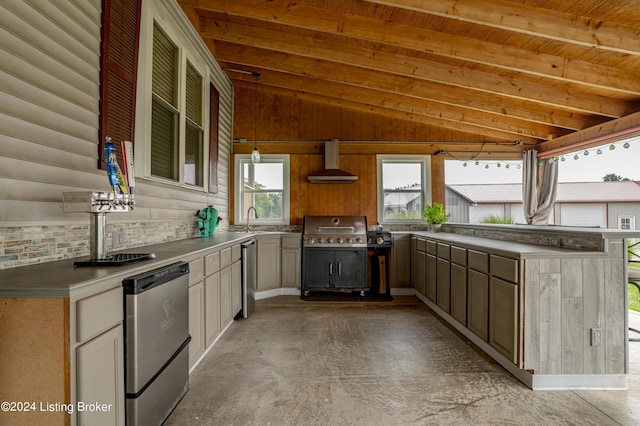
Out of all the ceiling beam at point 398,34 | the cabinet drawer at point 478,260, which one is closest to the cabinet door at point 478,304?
the cabinet drawer at point 478,260

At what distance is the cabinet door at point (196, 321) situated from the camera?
7.41 ft

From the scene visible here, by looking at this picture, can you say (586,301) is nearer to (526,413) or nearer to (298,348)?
(526,413)

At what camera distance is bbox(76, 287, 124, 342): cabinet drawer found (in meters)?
1.17

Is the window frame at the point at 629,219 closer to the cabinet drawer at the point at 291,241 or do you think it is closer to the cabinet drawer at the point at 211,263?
the cabinet drawer at the point at 291,241

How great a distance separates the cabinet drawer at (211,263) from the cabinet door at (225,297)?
161 millimetres

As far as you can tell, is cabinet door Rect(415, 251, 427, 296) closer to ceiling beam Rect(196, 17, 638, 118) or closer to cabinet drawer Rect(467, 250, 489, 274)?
cabinet drawer Rect(467, 250, 489, 274)

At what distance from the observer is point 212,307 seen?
2.69 metres

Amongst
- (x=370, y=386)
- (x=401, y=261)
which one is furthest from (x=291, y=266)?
(x=370, y=386)

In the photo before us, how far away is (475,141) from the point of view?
541 centimetres

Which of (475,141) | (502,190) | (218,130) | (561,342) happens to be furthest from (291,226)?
(502,190)

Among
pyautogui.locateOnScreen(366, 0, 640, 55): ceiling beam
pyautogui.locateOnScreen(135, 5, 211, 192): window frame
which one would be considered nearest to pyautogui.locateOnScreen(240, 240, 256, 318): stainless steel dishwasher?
pyautogui.locateOnScreen(135, 5, 211, 192): window frame

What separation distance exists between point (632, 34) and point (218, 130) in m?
4.60

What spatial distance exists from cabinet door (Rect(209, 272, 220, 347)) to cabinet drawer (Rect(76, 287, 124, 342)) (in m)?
1.15

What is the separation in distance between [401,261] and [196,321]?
10.8ft
